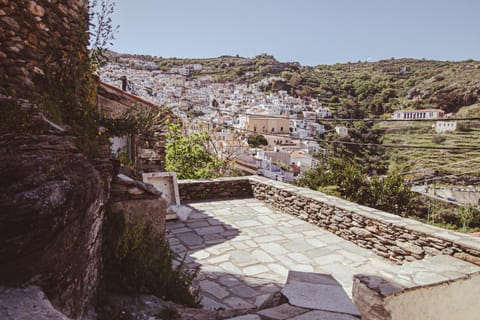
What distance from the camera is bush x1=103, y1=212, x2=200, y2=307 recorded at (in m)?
2.17

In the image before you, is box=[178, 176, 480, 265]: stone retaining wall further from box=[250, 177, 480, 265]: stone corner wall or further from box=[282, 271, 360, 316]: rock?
box=[282, 271, 360, 316]: rock

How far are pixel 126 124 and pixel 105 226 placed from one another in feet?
3.82

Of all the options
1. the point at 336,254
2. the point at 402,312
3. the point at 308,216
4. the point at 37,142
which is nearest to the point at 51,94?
the point at 37,142

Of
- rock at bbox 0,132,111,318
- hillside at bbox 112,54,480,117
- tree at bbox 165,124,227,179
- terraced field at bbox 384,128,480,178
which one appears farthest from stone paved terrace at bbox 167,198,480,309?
terraced field at bbox 384,128,480,178

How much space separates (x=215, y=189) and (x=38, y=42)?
15.8 ft

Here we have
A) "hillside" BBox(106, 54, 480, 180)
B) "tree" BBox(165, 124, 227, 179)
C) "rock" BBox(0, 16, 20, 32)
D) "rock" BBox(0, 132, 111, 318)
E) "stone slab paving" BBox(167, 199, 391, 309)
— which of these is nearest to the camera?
"rock" BBox(0, 132, 111, 318)

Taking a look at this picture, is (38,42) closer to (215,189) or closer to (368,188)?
(215,189)

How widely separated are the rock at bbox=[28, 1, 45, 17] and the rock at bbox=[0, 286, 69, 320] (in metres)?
2.26

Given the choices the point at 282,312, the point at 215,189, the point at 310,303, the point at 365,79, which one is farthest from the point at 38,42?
the point at 365,79

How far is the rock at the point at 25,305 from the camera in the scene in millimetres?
1105

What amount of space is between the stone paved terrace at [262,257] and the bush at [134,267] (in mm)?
620

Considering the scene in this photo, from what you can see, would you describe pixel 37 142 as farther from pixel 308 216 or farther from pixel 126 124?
pixel 308 216

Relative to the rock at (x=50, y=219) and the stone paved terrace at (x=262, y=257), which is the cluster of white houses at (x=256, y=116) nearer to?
the stone paved terrace at (x=262, y=257)

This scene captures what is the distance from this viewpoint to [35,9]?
8.49ft
